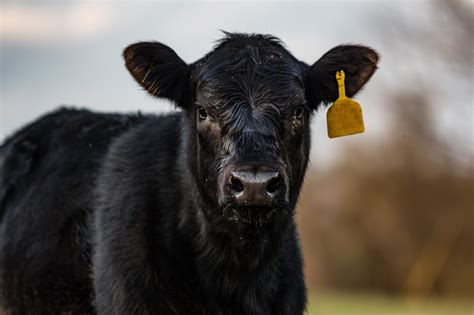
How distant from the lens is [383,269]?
54.4 m

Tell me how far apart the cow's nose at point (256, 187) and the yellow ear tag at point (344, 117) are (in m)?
1.46

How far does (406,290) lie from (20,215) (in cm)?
4501

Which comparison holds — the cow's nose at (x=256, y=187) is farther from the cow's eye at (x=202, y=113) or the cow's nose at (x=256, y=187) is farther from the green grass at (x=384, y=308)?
the green grass at (x=384, y=308)

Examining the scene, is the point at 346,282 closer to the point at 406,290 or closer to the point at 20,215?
the point at 406,290

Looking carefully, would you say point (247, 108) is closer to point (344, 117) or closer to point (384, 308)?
point (344, 117)

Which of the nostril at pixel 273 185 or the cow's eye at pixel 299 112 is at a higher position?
the cow's eye at pixel 299 112

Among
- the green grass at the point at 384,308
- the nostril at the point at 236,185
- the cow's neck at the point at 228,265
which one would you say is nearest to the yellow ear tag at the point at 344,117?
the cow's neck at the point at 228,265

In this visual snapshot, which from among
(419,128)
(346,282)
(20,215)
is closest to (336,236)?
(346,282)

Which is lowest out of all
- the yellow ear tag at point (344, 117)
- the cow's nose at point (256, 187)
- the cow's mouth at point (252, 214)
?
the cow's mouth at point (252, 214)

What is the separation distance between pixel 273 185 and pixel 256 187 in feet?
0.59

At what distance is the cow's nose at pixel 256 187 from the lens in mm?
6020

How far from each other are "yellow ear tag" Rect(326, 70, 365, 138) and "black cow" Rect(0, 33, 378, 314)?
0.63ft

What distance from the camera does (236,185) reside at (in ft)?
20.3

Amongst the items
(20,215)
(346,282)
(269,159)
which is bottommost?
(346,282)
